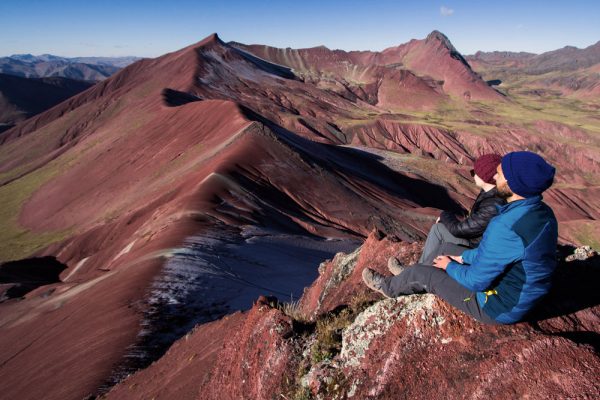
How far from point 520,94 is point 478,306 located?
19239cm

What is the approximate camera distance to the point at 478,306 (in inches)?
141

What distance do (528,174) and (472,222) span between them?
5.34 feet

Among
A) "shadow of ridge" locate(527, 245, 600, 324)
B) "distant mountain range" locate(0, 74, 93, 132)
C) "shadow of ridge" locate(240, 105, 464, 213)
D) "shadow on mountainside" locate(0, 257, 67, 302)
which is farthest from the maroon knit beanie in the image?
"distant mountain range" locate(0, 74, 93, 132)

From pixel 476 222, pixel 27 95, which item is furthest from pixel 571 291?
pixel 27 95

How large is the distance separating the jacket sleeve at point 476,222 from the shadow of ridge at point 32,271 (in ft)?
70.8

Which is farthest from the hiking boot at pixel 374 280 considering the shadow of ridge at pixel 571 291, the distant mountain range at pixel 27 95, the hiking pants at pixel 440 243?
the distant mountain range at pixel 27 95

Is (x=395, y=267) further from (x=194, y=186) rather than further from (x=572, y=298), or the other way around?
(x=194, y=186)

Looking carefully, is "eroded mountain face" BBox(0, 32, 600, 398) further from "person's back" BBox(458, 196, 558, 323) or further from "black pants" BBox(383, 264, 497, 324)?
"person's back" BBox(458, 196, 558, 323)

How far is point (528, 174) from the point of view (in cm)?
308

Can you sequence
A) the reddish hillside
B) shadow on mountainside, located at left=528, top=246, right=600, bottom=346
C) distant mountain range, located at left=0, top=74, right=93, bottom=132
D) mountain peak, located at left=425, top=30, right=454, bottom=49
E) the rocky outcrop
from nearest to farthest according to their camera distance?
the rocky outcrop < shadow on mountainside, located at left=528, top=246, right=600, bottom=346 < distant mountain range, located at left=0, top=74, right=93, bottom=132 < the reddish hillside < mountain peak, located at left=425, top=30, right=454, bottom=49

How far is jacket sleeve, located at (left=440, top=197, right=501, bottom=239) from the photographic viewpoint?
4516mm

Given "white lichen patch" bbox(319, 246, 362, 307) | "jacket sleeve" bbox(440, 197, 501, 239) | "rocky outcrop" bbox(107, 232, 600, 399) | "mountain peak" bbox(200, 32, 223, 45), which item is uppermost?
"mountain peak" bbox(200, 32, 223, 45)

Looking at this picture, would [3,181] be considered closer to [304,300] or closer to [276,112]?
[276,112]

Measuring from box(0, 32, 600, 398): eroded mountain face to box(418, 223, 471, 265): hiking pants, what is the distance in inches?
163
